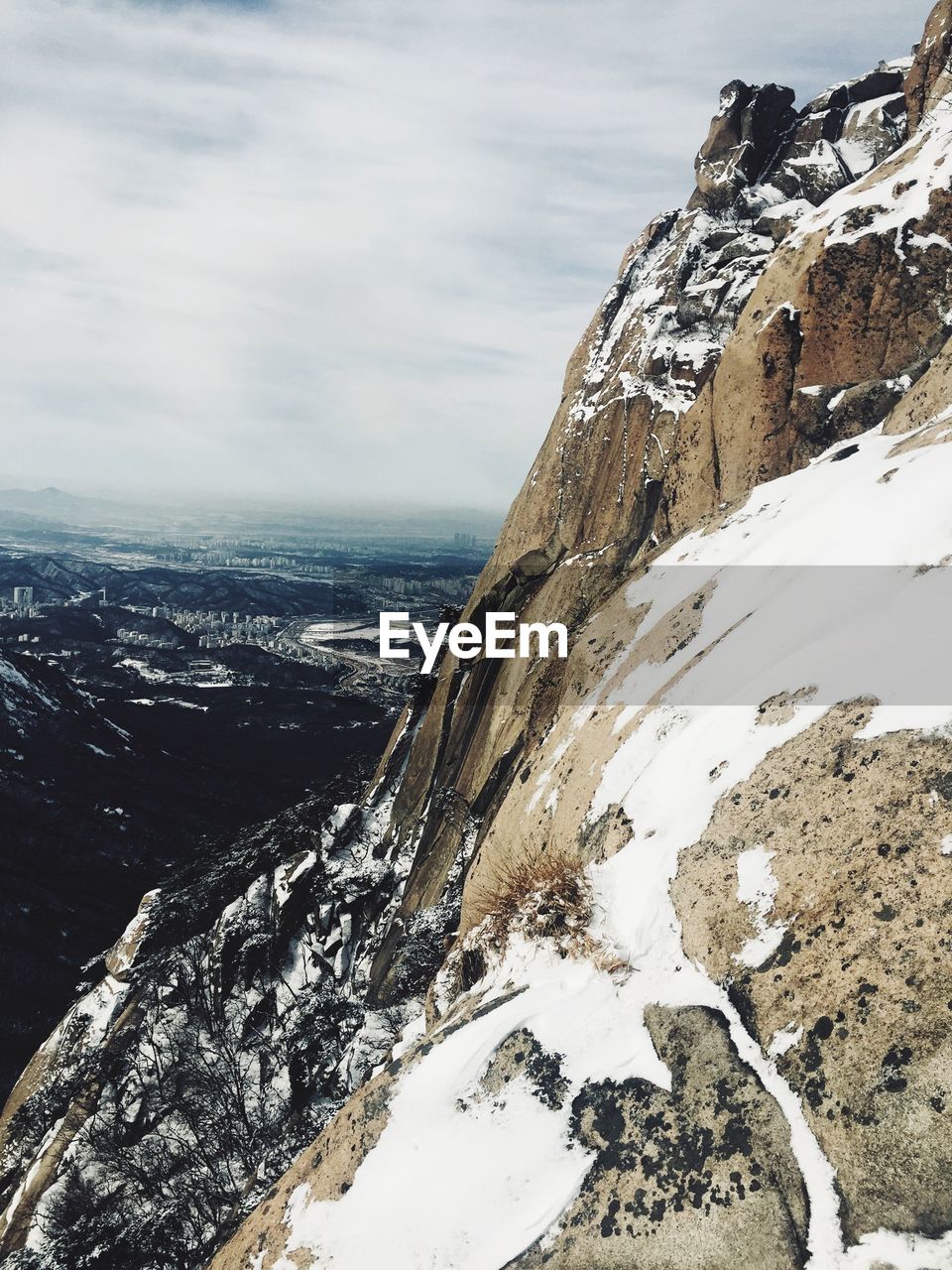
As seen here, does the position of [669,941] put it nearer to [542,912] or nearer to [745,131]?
[542,912]

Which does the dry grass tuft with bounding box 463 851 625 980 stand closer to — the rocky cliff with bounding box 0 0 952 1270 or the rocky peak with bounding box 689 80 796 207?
the rocky cliff with bounding box 0 0 952 1270

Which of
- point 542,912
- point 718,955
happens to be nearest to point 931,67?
point 542,912

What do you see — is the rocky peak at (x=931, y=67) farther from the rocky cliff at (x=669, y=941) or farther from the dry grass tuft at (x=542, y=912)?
the dry grass tuft at (x=542, y=912)

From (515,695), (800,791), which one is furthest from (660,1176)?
(515,695)

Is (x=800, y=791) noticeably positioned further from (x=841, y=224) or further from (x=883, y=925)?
(x=841, y=224)

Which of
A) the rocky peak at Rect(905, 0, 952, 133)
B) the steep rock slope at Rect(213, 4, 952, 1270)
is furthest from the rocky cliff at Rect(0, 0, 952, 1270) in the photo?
the rocky peak at Rect(905, 0, 952, 133)

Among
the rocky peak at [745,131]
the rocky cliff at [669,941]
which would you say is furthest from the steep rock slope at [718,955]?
the rocky peak at [745,131]

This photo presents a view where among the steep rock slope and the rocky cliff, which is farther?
the rocky cliff

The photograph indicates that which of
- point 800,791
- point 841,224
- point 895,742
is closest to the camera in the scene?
point 895,742
